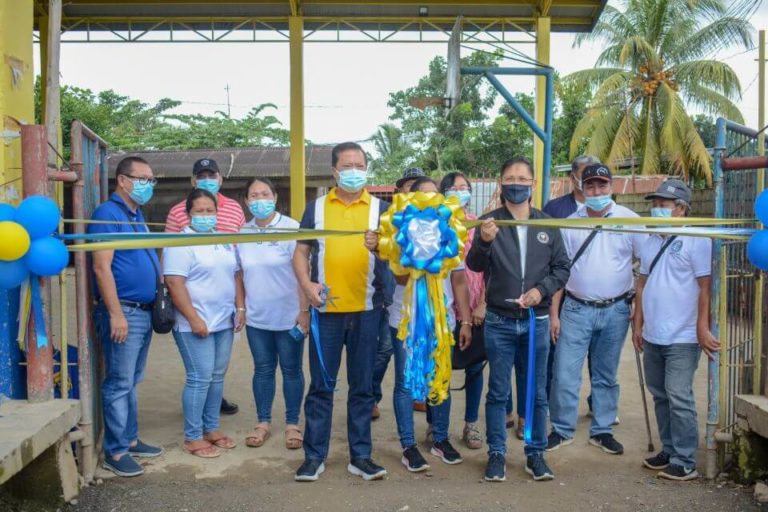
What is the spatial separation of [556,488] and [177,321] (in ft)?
8.23

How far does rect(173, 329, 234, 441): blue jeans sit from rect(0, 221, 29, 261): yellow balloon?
1300 millimetres

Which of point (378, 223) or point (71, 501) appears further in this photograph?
point (378, 223)

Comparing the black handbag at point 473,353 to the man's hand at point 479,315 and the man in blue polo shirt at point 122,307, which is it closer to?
the man's hand at point 479,315

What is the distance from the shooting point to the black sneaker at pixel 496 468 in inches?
170

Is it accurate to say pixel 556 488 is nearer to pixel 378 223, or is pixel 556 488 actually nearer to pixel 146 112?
pixel 378 223

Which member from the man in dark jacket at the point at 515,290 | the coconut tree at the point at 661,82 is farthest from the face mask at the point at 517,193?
the coconut tree at the point at 661,82

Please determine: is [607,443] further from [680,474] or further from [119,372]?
[119,372]

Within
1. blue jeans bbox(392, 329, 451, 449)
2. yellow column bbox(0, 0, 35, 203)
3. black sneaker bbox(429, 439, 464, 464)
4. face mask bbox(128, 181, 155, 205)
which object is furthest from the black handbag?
yellow column bbox(0, 0, 35, 203)

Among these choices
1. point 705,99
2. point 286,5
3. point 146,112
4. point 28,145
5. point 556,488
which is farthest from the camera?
point 146,112

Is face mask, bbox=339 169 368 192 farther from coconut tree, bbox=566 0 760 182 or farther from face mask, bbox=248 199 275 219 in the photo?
coconut tree, bbox=566 0 760 182

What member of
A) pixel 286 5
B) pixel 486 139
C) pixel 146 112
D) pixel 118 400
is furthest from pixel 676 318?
pixel 146 112

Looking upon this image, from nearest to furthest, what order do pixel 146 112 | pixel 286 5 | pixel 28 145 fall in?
pixel 28 145
pixel 286 5
pixel 146 112

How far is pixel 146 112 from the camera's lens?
3291cm

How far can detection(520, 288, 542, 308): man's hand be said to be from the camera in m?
4.16
